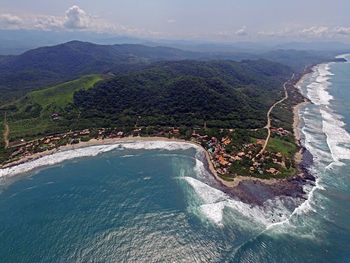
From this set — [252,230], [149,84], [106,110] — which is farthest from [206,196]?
[149,84]

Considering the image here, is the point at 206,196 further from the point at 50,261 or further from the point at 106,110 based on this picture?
the point at 106,110

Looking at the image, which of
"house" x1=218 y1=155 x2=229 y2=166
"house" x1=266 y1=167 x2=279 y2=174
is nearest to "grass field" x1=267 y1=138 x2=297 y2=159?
"house" x1=266 y1=167 x2=279 y2=174

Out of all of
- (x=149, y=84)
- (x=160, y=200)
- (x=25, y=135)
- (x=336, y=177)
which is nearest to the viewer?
(x=160, y=200)

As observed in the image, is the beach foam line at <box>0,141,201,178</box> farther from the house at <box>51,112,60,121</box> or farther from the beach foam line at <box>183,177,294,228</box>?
the house at <box>51,112,60,121</box>

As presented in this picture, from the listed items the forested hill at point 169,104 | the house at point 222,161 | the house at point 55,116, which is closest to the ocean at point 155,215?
the house at point 222,161

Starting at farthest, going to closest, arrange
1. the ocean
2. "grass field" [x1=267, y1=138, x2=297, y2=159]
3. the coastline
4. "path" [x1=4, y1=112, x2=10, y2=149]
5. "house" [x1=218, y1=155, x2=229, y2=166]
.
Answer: "path" [x1=4, y1=112, x2=10, y2=149], "grass field" [x1=267, y1=138, x2=297, y2=159], "house" [x1=218, y1=155, x2=229, y2=166], the coastline, the ocean
